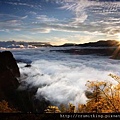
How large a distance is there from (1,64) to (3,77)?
1081 cm

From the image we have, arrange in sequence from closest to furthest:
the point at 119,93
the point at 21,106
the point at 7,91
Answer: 1. the point at 119,93
2. the point at 21,106
3. the point at 7,91

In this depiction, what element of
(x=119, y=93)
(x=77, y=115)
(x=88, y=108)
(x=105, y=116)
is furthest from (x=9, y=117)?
(x=88, y=108)

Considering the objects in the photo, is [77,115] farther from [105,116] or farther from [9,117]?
[9,117]

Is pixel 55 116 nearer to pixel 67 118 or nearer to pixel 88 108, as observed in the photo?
pixel 67 118

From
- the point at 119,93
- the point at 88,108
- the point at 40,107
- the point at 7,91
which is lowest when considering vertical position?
the point at 40,107

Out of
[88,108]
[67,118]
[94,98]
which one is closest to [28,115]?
[67,118]

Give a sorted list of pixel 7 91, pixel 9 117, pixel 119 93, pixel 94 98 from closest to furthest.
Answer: pixel 9 117
pixel 119 93
pixel 94 98
pixel 7 91

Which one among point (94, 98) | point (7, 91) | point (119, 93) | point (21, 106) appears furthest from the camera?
point (7, 91)

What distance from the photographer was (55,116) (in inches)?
568

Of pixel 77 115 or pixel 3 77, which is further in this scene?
pixel 3 77

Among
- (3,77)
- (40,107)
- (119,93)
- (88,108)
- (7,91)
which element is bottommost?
(40,107)

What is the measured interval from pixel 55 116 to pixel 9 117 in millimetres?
2746

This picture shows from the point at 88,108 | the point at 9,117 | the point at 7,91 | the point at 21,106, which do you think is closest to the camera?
the point at 9,117

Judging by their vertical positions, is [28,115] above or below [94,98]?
above
